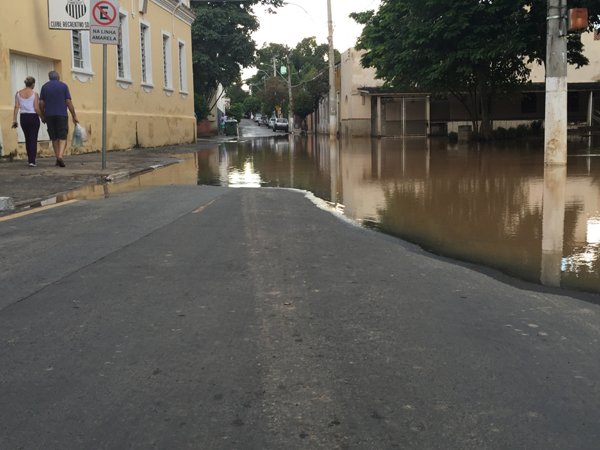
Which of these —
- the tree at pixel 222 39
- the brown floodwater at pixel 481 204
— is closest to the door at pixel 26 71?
the brown floodwater at pixel 481 204

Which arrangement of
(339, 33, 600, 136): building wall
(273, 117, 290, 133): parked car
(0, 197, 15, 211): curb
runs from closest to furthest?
(0, 197, 15, 211): curb
(339, 33, 600, 136): building wall
(273, 117, 290, 133): parked car

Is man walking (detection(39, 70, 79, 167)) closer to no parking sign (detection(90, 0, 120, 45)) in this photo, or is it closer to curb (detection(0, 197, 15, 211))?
no parking sign (detection(90, 0, 120, 45))

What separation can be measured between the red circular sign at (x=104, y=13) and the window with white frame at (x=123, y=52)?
36.2ft

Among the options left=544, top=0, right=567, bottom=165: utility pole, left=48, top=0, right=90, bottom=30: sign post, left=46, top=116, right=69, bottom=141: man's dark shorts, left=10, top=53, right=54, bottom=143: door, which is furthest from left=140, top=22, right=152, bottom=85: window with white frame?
left=544, top=0, right=567, bottom=165: utility pole

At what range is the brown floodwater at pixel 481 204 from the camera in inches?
225

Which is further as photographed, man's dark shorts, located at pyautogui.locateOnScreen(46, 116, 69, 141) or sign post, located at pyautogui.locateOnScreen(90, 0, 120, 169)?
man's dark shorts, located at pyautogui.locateOnScreen(46, 116, 69, 141)

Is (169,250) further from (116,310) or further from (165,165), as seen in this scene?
(165,165)

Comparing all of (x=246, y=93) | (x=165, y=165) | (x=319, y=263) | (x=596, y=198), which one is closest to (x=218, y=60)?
(x=165, y=165)

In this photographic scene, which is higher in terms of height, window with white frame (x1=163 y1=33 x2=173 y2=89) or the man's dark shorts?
window with white frame (x1=163 y1=33 x2=173 y2=89)

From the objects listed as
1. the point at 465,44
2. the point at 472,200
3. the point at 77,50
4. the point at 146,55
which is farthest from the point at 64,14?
the point at 465,44

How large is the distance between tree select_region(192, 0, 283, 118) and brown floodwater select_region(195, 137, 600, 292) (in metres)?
27.1

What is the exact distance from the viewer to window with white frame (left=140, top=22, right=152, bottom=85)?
25922 mm

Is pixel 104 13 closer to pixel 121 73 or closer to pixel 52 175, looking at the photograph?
pixel 52 175

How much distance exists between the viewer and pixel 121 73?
915 inches
